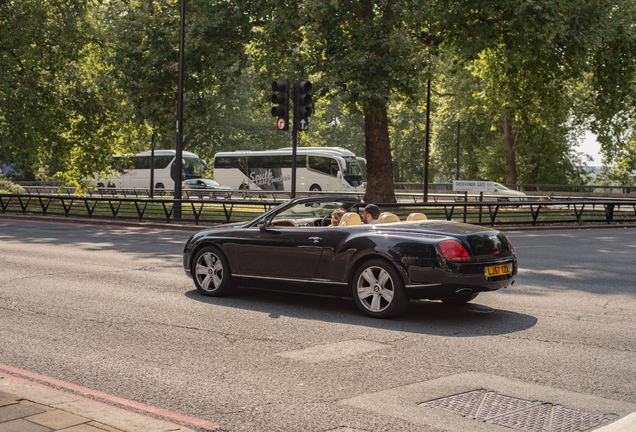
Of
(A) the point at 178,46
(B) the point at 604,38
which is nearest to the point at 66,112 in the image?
(A) the point at 178,46

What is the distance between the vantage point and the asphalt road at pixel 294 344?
15.1 feet

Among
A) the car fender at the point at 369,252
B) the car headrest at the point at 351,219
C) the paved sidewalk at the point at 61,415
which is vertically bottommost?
the paved sidewalk at the point at 61,415

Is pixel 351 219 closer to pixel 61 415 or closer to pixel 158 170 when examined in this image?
pixel 61 415

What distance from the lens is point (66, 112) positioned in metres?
30.2

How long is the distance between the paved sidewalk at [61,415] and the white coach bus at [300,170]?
147 ft

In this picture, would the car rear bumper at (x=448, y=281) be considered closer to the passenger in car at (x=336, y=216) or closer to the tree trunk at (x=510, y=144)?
the passenger in car at (x=336, y=216)

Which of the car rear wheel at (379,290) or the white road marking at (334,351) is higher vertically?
the car rear wheel at (379,290)

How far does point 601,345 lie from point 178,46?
2066cm

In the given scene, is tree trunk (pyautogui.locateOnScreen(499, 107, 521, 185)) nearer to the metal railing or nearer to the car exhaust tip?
the metal railing

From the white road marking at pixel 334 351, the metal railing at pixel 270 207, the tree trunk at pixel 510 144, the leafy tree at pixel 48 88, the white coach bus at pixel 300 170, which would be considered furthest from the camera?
the white coach bus at pixel 300 170

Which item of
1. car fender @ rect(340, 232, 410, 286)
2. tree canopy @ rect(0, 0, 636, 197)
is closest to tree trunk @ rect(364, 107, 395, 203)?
tree canopy @ rect(0, 0, 636, 197)

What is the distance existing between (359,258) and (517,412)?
3.24 meters

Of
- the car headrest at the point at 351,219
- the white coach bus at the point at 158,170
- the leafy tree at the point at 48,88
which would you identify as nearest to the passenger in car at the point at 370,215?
the car headrest at the point at 351,219

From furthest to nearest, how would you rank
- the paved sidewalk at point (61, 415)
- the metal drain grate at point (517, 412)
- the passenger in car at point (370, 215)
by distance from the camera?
1. the passenger in car at point (370, 215)
2. the metal drain grate at point (517, 412)
3. the paved sidewalk at point (61, 415)
